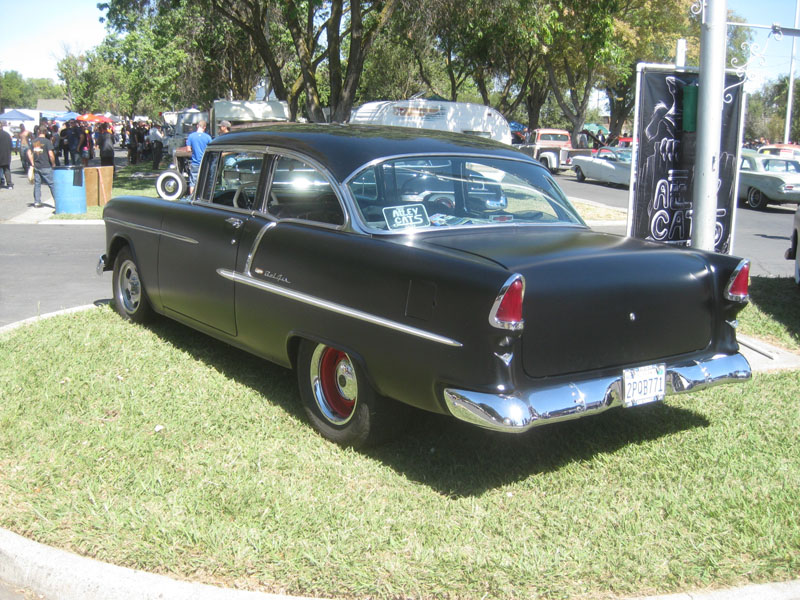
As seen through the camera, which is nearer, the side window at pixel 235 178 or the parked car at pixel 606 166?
the side window at pixel 235 178

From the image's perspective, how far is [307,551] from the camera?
3.39 m

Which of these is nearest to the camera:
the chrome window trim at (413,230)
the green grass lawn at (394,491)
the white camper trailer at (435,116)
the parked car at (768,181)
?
the green grass lawn at (394,491)

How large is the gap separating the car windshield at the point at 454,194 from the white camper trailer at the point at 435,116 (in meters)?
14.2

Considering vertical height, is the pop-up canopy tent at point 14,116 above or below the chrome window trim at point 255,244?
above

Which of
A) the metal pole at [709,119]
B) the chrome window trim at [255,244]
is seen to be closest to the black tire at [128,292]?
the chrome window trim at [255,244]

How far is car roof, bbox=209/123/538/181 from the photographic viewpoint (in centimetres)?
475

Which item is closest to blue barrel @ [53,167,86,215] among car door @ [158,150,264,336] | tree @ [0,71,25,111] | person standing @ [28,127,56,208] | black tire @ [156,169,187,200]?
person standing @ [28,127,56,208]

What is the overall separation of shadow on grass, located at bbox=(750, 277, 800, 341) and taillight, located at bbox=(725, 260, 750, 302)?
Result: 324 cm

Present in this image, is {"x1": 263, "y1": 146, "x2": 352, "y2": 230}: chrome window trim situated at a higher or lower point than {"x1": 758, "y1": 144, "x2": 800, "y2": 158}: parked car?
lower

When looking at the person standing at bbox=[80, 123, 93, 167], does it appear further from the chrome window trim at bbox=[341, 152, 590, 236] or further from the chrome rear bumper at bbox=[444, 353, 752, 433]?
the chrome rear bumper at bbox=[444, 353, 752, 433]

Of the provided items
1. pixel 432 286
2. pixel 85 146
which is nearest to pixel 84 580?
pixel 432 286

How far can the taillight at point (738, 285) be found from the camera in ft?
14.5

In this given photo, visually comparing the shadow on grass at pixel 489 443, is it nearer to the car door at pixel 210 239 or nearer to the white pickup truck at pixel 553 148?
the car door at pixel 210 239

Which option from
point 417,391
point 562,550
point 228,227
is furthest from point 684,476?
point 228,227
